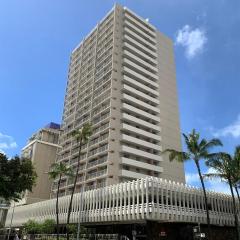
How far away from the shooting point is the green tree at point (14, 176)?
46531 millimetres

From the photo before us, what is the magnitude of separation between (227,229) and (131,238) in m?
16.8

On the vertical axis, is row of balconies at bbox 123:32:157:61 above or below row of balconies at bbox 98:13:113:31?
below

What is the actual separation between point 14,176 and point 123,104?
133ft

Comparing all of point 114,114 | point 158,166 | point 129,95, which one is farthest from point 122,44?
point 158,166

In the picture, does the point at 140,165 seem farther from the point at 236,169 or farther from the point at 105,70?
the point at 236,169

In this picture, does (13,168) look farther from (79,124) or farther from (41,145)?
(41,145)

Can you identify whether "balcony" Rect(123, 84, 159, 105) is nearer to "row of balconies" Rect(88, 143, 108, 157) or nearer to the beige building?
"row of balconies" Rect(88, 143, 108, 157)

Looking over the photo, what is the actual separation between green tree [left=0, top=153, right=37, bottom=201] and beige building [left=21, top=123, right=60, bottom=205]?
5080 cm

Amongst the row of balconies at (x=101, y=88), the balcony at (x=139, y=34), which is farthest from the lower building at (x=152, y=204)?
the balcony at (x=139, y=34)

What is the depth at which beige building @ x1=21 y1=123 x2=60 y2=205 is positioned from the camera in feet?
326

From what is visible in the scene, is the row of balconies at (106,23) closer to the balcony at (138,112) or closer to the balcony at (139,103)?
the balcony at (139,103)

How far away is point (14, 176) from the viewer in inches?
1889

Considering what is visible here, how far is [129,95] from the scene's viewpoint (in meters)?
86.3

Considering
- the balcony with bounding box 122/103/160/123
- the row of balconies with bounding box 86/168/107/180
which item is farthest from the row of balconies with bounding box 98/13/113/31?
the row of balconies with bounding box 86/168/107/180
